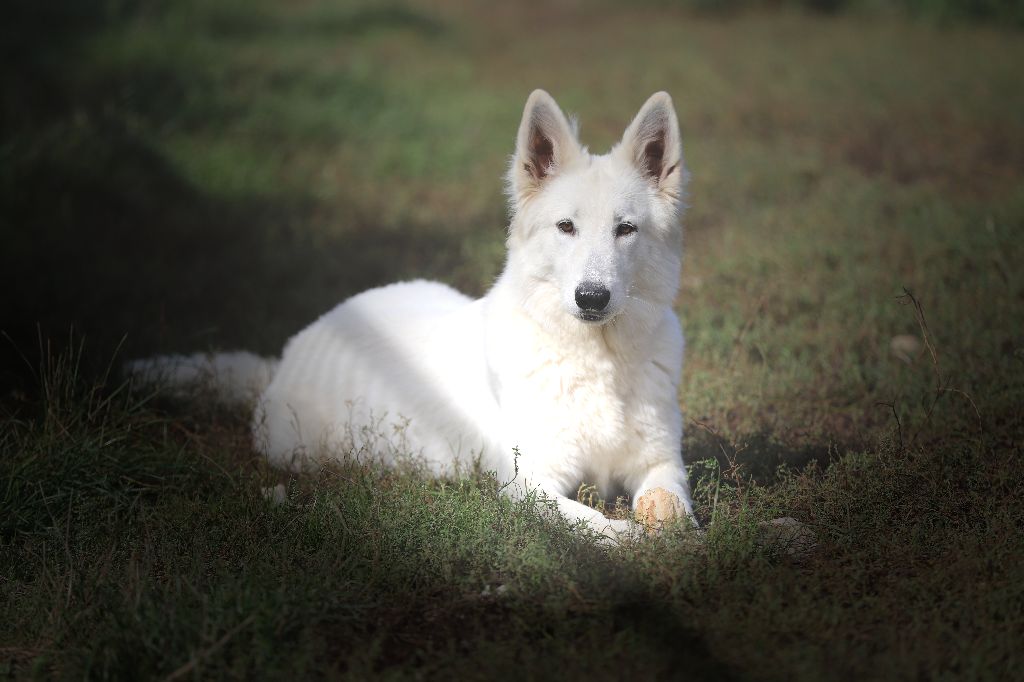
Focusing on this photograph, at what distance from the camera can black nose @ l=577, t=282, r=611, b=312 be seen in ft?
12.8

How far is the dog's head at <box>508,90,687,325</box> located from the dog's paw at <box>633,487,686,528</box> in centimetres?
74

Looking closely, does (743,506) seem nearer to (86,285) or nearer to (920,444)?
(920,444)

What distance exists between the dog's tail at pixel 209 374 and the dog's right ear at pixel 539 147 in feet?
6.88

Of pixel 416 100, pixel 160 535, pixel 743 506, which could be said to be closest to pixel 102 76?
pixel 416 100

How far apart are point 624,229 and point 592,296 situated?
38 centimetres

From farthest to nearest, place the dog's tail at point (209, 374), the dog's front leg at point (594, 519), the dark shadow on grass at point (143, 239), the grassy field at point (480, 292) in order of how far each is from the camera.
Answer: the dark shadow on grass at point (143, 239)
the dog's tail at point (209, 374)
the dog's front leg at point (594, 519)
the grassy field at point (480, 292)

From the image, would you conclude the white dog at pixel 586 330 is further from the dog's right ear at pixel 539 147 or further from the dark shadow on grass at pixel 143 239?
the dark shadow on grass at pixel 143 239

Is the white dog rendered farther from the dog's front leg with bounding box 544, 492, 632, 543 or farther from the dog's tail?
the dog's tail

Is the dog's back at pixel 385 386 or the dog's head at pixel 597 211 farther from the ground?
the dog's head at pixel 597 211

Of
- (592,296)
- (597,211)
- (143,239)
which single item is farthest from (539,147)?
(143,239)

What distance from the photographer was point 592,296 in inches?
154

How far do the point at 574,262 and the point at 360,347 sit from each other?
1.50 meters

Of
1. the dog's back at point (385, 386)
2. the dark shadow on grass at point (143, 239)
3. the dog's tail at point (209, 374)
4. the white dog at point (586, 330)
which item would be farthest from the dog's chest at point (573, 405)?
the dark shadow on grass at point (143, 239)

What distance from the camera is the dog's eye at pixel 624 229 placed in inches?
161
